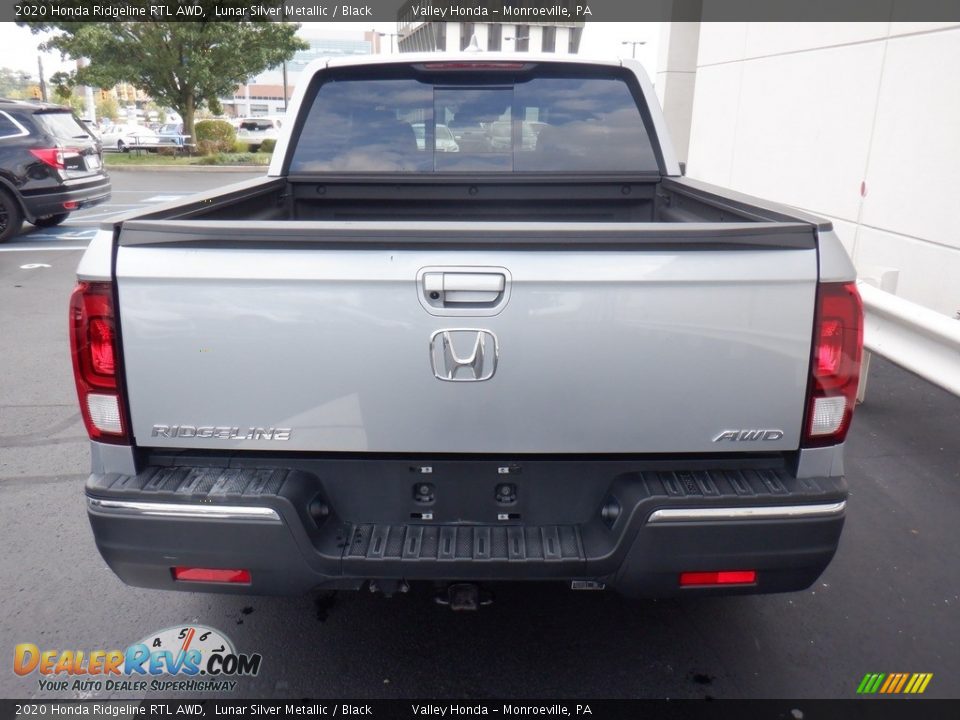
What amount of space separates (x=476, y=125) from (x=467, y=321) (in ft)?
7.12

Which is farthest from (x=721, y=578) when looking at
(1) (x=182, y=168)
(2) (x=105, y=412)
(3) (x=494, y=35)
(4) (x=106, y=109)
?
(3) (x=494, y=35)

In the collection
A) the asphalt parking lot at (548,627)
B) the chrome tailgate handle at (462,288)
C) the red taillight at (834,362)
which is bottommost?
the asphalt parking lot at (548,627)

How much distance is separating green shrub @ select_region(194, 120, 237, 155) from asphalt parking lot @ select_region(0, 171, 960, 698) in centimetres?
2970

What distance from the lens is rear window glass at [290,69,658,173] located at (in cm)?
395

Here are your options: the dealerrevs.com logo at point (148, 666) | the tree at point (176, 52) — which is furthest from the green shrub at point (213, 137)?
the dealerrevs.com logo at point (148, 666)

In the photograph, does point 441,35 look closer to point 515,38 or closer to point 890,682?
point 515,38

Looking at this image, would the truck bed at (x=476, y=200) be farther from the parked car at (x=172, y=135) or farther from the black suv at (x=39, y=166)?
the parked car at (x=172, y=135)

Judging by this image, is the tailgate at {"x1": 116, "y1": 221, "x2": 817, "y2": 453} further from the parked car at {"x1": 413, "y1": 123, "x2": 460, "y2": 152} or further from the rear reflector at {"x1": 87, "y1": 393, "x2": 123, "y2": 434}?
the parked car at {"x1": 413, "y1": 123, "x2": 460, "y2": 152}

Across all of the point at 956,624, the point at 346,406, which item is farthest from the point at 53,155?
the point at 956,624

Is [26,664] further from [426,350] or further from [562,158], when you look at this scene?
[562,158]

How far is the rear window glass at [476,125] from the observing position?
3947 millimetres

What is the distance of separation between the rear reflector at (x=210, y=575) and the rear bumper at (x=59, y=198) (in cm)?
1131

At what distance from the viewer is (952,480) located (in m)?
4.54

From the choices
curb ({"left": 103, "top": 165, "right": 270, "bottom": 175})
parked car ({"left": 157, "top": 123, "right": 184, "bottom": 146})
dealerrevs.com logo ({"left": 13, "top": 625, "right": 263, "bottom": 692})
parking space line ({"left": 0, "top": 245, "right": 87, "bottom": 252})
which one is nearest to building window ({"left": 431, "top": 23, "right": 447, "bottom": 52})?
parked car ({"left": 157, "top": 123, "right": 184, "bottom": 146})
